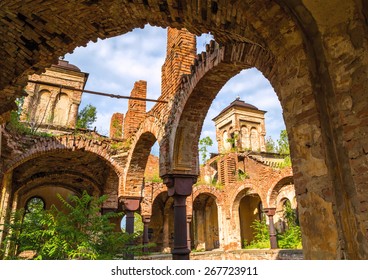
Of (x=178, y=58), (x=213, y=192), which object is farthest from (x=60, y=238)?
(x=213, y=192)

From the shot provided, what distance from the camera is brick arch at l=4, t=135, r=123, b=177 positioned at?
9.74 metres

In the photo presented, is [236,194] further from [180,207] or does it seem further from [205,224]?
[180,207]

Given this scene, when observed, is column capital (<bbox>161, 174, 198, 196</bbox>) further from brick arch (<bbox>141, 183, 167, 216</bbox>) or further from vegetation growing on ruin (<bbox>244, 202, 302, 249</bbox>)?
vegetation growing on ruin (<bbox>244, 202, 302, 249</bbox>)

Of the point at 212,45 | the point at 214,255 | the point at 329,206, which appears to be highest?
the point at 212,45

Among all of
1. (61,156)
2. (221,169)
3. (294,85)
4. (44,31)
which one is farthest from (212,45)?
(221,169)

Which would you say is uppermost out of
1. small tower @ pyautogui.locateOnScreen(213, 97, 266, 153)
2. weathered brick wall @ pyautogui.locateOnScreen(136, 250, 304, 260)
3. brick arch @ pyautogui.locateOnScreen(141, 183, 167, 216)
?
small tower @ pyautogui.locateOnScreen(213, 97, 266, 153)

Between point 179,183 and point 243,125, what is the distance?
2310 cm

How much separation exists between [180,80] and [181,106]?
761 mm

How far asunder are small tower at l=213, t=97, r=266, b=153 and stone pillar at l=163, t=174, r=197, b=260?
849 inches

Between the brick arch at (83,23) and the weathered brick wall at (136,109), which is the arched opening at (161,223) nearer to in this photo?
the weathered brick wall at (136,109)

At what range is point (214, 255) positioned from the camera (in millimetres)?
16281

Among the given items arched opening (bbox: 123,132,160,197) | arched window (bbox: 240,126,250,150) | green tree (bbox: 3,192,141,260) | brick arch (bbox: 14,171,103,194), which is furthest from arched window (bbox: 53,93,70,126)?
green tree (bbox: 3,192,141,260)

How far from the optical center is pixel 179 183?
25.6ft

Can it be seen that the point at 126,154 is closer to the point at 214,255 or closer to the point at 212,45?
the point at 212,45
